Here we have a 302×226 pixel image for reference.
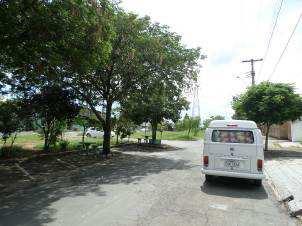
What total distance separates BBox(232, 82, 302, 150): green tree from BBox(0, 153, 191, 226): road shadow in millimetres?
8056

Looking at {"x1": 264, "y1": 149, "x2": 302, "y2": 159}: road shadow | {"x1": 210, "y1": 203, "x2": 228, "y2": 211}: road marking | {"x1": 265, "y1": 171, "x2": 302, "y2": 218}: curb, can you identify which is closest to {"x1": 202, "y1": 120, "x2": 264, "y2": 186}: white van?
{"x1": 265, "y1": 171, "x2": 302, "y2": 218}: curb

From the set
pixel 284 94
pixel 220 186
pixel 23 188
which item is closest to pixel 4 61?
pixel 23 188

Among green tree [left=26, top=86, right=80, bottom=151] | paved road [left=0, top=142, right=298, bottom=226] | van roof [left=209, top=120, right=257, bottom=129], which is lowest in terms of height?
paved road [left=0, top=142, right=298, bottom=226]

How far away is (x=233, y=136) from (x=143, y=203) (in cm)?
449

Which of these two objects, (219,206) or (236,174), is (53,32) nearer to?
(219,206)

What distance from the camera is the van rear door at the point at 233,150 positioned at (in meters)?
11.6

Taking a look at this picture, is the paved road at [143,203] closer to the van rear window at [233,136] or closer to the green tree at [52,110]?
the van rear window at [233,136]

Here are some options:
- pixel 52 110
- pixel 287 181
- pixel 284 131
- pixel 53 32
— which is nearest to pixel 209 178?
pixel 287 181

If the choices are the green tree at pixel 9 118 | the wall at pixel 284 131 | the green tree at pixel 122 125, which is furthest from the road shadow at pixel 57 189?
the wall at pixel 284 131

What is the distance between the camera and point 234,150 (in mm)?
11766

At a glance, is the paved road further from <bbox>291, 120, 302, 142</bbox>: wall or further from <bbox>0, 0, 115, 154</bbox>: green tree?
<bbox>291, 120, 302, 142</bbox>: wall

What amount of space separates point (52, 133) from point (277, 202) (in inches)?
620

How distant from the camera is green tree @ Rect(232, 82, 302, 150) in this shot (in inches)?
902

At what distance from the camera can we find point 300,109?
23.4m
